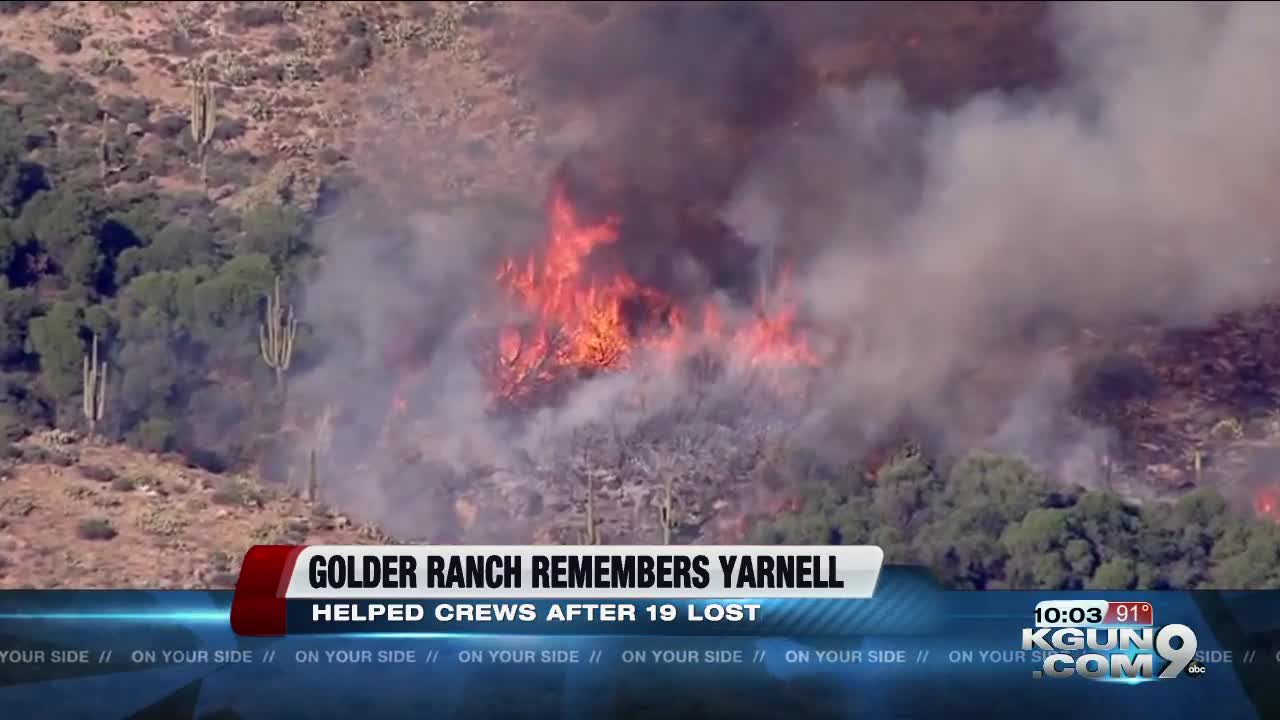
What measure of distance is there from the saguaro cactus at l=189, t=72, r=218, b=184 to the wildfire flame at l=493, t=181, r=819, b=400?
20.6 ft

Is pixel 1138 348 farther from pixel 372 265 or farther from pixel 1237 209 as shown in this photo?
pixel 372 265

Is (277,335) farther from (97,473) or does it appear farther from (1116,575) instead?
(1116,575)

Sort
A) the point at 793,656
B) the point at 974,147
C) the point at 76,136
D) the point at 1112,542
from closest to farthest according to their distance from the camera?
1. the point at 793,656
2. the point at 1112,542
3. the point at 974,147
4. the point at 76,136

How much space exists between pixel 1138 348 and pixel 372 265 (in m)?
11.9

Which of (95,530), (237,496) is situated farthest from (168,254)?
(95,530)

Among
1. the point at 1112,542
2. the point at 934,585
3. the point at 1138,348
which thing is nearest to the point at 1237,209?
the point at 1138,348

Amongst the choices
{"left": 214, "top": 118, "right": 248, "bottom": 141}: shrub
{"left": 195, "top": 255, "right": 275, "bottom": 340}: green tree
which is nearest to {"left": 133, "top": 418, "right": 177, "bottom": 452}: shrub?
{"left": 195, "top": 255, "right": 275, "bottom": 340}: green tree

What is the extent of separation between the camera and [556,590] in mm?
21578

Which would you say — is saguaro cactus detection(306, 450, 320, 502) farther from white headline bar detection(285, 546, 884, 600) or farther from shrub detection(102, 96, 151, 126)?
white headline bar detection(285, 546, 884, 600)

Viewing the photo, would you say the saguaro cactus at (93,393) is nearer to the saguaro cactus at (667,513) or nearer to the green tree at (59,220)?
the green tree at (59,220)

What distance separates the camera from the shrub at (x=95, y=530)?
93.6 feet

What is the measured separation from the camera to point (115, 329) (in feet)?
98.8

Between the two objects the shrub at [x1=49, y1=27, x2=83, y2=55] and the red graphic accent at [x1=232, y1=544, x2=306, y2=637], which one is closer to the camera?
the red graphic accent at [x1=232, y1=544, x2=306, y2=637]

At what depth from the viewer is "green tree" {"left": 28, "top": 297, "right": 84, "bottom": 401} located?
2969 cm
